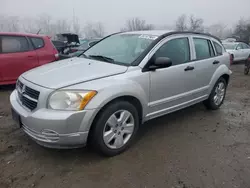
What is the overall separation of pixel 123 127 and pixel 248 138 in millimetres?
2043

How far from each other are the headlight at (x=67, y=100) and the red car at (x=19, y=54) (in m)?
3.98

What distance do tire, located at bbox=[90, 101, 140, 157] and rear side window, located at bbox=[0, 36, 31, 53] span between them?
4.34m

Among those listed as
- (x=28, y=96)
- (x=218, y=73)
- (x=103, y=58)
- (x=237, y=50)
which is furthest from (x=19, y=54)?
(x=237, y=50)

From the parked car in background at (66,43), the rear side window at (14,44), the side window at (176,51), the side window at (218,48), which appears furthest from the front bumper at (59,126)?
the parked car in background at (66,43)

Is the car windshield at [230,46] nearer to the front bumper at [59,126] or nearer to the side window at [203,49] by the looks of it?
the side window at [203,49]

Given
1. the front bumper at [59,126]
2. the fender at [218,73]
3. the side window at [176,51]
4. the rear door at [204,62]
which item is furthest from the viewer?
the fender at [218,73]

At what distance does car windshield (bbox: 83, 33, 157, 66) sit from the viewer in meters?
3.28

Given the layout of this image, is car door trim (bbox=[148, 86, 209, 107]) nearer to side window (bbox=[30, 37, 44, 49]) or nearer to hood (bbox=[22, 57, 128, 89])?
hood (bbox=[22, 57, 128, 89])

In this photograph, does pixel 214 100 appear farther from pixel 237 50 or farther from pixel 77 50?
pixel 237 50

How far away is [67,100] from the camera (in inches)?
98.7

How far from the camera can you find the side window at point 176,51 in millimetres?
3427

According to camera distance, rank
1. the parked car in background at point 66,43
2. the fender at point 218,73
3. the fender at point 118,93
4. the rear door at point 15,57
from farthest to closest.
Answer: the parked car in background at point 66,43, the rear door at point 15,57, the fender at point 218,73, the fender at point 118,93

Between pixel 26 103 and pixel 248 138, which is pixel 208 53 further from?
pixel 26 103

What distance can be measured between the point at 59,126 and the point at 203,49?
119 inches
